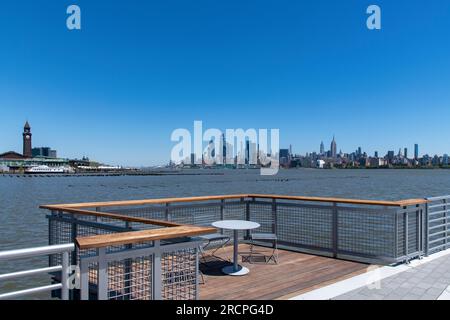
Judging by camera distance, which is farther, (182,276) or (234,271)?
(234,271)

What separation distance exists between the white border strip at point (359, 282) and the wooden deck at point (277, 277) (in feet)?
0.56

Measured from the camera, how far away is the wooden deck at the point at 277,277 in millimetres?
4875

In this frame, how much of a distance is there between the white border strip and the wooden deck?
0.56 feet

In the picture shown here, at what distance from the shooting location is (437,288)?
4.88 m

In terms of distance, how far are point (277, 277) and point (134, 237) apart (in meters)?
3.38

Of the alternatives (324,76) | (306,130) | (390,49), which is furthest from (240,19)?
(306,130)

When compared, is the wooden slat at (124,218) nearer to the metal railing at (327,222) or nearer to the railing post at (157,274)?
the railing post at (157,274)

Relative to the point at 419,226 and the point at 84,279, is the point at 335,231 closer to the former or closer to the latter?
A: the point at 419,226

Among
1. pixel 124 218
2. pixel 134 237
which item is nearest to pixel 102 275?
pixel 134 237

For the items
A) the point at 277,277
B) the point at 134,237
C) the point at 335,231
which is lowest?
the point at 277,277

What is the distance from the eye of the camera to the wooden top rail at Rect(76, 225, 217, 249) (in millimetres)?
2529

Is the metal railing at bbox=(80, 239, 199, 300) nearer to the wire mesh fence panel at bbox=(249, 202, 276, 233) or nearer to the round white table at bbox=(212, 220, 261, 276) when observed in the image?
the round white table at bbox=(212, 220, 261, 276)

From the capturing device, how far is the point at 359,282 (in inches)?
204

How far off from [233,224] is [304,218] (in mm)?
1758
